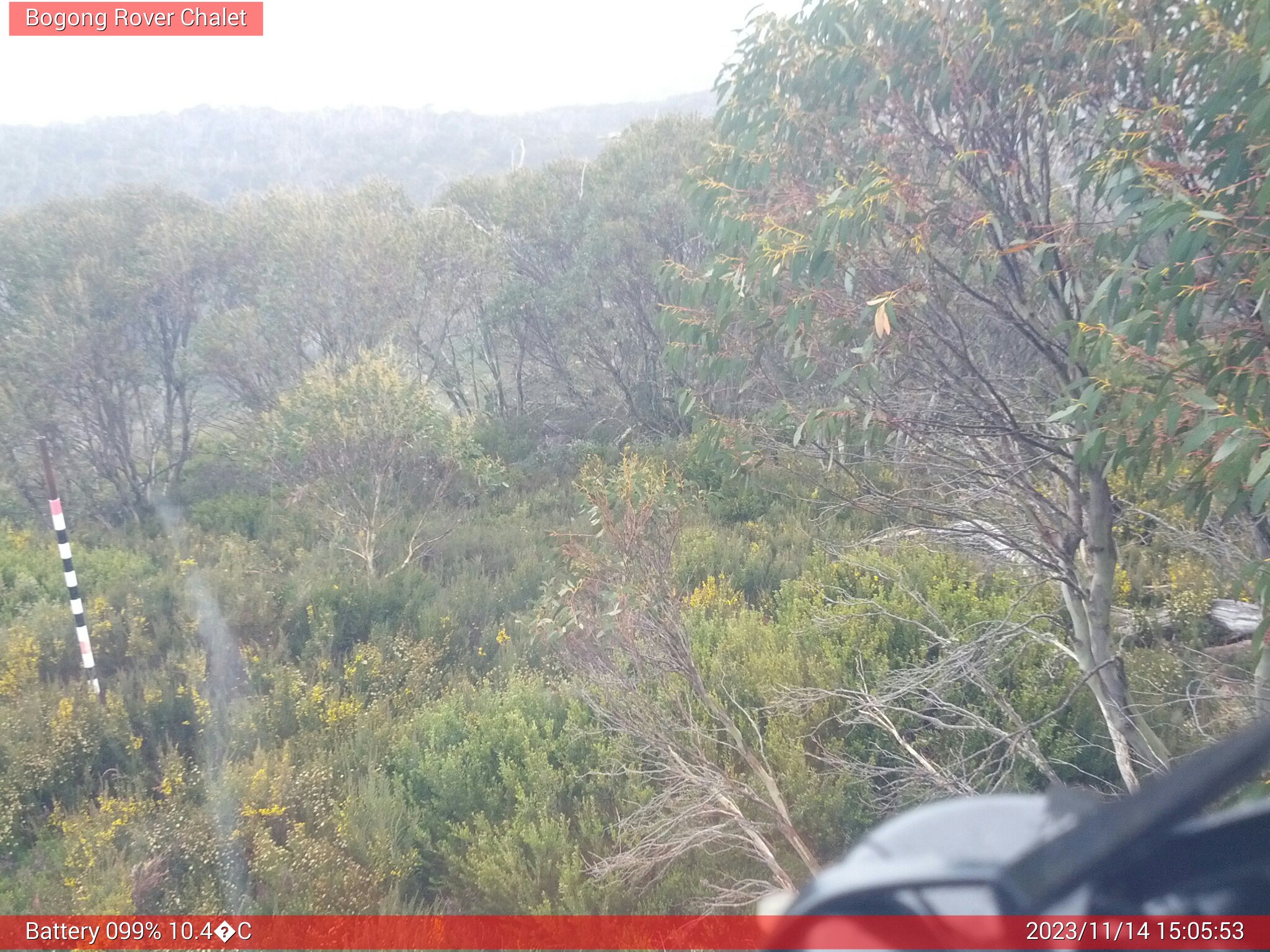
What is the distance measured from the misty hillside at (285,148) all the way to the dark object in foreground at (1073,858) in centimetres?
2307

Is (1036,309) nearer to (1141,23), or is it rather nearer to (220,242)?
(1141,23)

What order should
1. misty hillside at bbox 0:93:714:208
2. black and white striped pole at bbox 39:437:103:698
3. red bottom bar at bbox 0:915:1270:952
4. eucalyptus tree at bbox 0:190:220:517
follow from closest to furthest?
red bottom bar at bbox 0:915:1270:952 < black and white striped pole at bbox 39:437:103:698 < eucalyptus tree at bbox 0:190:220:517 < misty hillside at bbox 0:93:714:208

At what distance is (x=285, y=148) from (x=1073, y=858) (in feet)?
113

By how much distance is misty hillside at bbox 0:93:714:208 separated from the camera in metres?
24.1

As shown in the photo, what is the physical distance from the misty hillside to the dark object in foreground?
23067mm

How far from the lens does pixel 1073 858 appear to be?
33.5 inches

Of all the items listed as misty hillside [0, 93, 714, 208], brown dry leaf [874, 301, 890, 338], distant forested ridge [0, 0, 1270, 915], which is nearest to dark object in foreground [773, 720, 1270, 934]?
distant forested ridge [0, 0, 1270, 915]

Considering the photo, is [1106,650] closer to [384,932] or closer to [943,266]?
[943,266]

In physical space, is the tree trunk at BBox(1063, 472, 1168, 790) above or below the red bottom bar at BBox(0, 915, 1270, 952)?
above

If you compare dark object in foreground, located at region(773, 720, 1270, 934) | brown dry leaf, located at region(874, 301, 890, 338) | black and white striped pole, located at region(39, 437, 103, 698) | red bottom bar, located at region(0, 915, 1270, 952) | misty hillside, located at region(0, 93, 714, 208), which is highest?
misty hillside, located at region(0, 93, 714, 208)

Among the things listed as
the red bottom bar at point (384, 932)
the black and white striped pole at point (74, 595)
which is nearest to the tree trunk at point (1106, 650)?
the red bottom bar at point (384, 932)

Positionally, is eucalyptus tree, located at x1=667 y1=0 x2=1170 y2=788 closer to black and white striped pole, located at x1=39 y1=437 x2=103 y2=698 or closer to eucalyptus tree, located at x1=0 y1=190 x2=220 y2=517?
black and white striped pole, located at x1=39 y1=437 x2=103 y2=698

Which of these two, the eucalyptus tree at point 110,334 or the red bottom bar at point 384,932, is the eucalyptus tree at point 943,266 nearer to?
the red bottom bar at point 384,932

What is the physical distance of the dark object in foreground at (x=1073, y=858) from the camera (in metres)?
0.86
